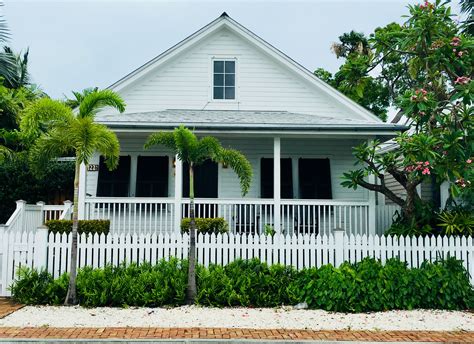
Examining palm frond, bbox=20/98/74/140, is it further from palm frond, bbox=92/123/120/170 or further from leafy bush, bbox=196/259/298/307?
leafy bush, bbox=196/259/298/307

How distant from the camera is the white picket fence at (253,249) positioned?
934 centimetres

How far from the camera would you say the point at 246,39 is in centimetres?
1462

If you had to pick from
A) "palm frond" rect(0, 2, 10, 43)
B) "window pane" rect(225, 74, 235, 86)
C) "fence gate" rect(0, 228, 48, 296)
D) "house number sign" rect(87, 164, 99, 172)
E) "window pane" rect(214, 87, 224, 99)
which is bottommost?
"fence gate" rect(0, 228, 48, 296)

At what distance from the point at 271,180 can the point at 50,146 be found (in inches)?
272

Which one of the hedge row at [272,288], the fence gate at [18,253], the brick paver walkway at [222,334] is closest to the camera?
the brick paver walkway at [222,334]

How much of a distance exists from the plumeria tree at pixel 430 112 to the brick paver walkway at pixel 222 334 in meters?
3.03

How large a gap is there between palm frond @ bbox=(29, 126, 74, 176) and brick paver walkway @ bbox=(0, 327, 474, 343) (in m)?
3.44

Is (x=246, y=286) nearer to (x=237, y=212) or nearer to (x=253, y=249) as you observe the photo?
(x=253, y=249)

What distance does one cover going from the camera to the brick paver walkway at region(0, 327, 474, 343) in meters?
6.65

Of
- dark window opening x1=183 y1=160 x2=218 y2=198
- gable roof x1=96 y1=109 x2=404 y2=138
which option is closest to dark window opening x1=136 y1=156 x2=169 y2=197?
dark window opening x1=183 y1=160 x2=218 y2=198

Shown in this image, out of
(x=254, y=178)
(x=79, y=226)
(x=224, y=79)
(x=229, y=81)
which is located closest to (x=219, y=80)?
(x=224, y=79)

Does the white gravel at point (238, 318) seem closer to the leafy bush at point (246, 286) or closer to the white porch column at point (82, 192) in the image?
the leafy bush at point (246, 286)

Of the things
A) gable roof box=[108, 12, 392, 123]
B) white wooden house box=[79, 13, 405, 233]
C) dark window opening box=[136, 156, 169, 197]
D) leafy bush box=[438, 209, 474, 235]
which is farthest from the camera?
gable roof box=[108, 12, 392, 123]

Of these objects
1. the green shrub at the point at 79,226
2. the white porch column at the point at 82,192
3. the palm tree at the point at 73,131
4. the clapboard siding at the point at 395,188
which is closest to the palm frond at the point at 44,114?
the palm tree at the point at 73,131
